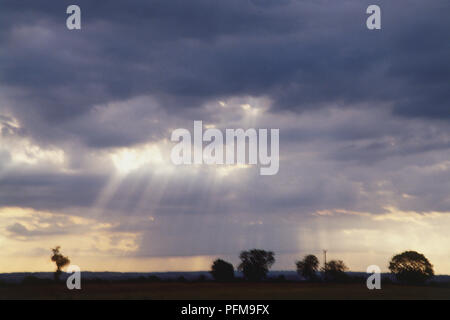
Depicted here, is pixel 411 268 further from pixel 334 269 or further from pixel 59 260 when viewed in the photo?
pixel 59 260

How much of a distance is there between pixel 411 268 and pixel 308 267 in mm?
33131

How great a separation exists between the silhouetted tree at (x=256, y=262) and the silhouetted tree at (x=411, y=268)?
1577 inches

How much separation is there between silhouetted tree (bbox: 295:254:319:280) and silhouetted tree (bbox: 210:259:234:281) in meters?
26.0

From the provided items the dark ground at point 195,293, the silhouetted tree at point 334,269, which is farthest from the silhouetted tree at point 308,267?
the dark ground at point 195,293

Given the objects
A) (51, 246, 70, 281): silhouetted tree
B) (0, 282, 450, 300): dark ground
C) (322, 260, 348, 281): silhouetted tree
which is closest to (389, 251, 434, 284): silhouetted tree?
(322, 260, 348, 281): silhouetted tree

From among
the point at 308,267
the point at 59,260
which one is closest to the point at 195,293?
the point at 59,260

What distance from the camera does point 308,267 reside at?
561ft

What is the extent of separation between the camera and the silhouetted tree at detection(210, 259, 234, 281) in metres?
157

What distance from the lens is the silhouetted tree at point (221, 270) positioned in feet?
514

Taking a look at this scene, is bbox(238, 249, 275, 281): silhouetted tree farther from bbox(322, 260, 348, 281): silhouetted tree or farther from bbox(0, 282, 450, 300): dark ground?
bbox(0, 282, 450, 300): dark ground
